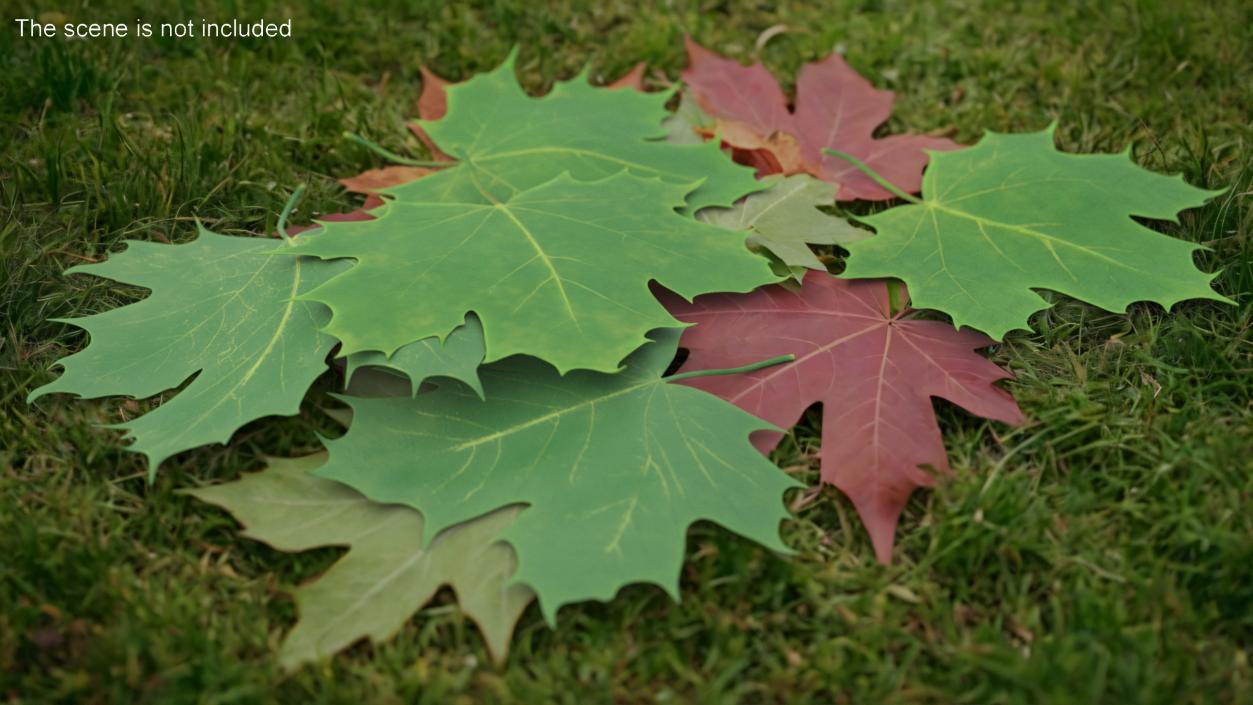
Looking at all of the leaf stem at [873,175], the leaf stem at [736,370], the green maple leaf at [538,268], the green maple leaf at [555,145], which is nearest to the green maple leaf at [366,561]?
the green maple leaf at [538,268]

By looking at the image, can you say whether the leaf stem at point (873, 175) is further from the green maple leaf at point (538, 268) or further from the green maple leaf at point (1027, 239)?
the green maple leaf at point (538, 268)

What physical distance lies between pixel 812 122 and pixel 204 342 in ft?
4.78

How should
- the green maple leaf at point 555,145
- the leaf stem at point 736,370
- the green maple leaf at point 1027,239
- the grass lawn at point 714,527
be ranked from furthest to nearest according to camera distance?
the green maple leaf at point 555,145 < the green maple leaf at point 1027,239 < the leaf stem at point 736,370 < the grass lawn at point 714,527

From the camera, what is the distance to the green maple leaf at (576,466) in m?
1.50

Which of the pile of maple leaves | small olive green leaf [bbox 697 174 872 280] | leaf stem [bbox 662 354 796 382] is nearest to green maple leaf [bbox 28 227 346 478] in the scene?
the pile of maple leaves

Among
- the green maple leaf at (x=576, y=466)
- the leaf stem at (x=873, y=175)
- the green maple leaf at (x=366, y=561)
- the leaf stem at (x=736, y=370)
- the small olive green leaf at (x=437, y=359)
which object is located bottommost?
the green maple leaf at (x=366, y=561)

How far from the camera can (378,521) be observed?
158 centimetres

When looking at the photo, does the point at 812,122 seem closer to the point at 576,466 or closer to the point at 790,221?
the point at 790,221

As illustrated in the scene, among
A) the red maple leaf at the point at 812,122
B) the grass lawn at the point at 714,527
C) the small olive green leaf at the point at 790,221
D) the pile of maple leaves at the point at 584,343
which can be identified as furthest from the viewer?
the red maple leaf at the point at 812,122

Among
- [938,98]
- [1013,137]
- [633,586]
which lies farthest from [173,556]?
[938,98]

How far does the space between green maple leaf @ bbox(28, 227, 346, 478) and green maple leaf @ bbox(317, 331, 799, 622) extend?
18 cm

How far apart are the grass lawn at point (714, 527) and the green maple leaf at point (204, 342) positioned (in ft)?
0.26

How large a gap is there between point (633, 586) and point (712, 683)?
19cm

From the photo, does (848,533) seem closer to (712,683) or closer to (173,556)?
(712,683)
